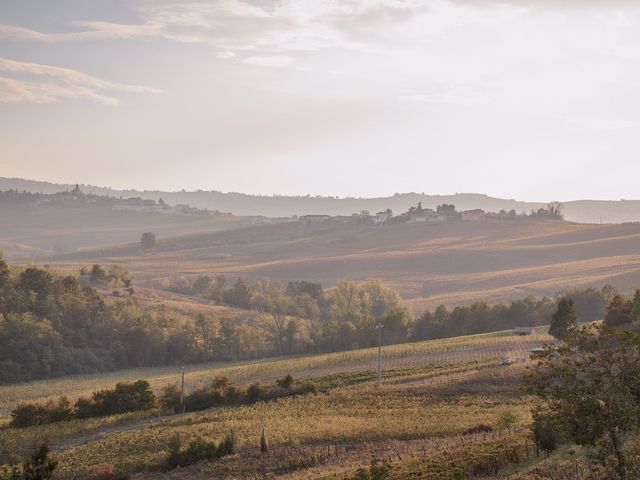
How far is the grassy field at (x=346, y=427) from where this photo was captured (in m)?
33.4

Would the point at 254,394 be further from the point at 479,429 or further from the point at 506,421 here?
the point at 506,421

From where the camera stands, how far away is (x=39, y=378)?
88688 millimetres

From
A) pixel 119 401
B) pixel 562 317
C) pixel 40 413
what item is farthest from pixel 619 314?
A: pixel 40 413

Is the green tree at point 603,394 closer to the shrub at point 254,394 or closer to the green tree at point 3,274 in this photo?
the shrub at point 254,394

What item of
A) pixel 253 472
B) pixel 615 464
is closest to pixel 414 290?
pixel 253 472

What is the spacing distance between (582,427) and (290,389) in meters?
41.3

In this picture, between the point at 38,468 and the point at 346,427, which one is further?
the point at 346,427

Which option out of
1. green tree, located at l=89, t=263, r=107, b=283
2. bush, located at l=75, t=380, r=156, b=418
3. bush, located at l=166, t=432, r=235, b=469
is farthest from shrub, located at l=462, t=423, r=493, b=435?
green tree, located at l=89, t=263, r=107, b=283

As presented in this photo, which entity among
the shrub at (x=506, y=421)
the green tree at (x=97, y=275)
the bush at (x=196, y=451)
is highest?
the green tree at (x=97, y=275)

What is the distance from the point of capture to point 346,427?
42750 mm

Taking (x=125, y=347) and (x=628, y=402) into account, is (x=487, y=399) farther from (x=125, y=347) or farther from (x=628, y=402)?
(x=125, y=347)

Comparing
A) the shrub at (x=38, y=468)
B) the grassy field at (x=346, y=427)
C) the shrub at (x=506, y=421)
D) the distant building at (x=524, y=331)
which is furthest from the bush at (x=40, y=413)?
the distant building at (x=524, y=331)

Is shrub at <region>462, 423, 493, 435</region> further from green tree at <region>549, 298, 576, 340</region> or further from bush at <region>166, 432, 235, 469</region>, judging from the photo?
green tree at <region>549, 298, 576, 340</region>

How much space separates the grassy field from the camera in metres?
33.4
